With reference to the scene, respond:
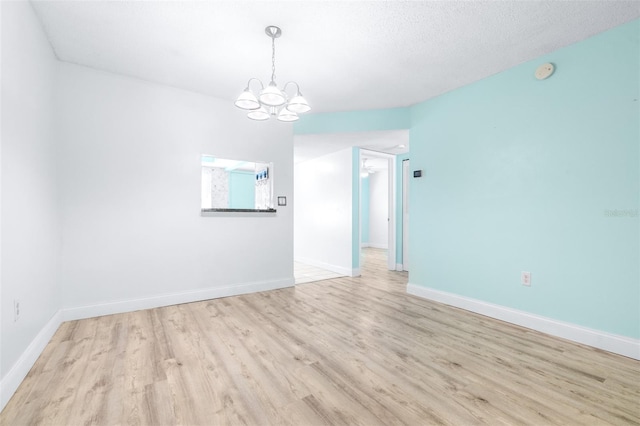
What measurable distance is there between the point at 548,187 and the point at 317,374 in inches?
102

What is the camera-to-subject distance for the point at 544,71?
8.54ft

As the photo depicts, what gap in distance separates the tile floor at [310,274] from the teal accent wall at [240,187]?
4.92 feet

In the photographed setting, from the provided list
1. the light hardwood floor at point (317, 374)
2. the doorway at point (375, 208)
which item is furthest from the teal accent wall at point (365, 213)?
the light hardwood floor at point (317, 374)

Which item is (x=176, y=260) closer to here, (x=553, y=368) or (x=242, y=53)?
(x=242, y=53)

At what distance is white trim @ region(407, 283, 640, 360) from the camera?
7.03 feet

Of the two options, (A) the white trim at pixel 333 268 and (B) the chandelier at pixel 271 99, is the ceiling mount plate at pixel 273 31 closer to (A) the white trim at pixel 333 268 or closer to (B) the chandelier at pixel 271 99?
(B) the chandelier at pixel 271 99

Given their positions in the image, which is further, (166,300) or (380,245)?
(380,245)

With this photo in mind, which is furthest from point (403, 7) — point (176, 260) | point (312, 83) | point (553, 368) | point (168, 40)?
point (176, 260)

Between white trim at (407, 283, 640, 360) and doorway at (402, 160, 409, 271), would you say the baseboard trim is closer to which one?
white trim at (407, 283, 640, 360)

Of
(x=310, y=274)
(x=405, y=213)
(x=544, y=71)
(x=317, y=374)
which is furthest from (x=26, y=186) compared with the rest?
(x=405, y=213)

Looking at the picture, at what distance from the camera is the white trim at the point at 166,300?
2.84 meters

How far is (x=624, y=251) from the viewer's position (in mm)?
2178

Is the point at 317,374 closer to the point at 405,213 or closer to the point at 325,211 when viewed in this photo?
the point at 325,211

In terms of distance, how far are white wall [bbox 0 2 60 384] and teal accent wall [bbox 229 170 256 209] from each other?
2001mm
